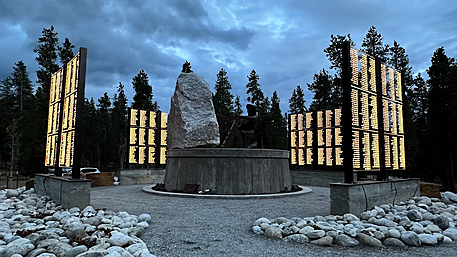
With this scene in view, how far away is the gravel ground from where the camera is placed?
12.9 feet

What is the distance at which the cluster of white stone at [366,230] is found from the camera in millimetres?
4332

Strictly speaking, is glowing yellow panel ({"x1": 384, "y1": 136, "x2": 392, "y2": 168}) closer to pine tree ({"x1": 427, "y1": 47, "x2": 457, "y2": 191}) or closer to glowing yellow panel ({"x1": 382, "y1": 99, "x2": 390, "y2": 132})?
glowing yellow panel ({"x1": 382, "y1": 99, "x2": 390, "y2": 132})

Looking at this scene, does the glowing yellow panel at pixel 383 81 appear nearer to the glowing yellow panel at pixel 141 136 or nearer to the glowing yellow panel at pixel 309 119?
the glowing yellow panel at pixel 309 119

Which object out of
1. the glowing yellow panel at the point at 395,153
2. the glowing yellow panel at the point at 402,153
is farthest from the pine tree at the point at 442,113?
the glowing yellow panel at the point at 395,153

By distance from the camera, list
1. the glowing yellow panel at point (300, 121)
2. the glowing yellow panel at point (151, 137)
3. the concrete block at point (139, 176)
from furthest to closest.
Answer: the glowing yellow panel at point (151, 137) → the glowing yellow panel at point (300, 121) → the concrete block at point (139, 176)

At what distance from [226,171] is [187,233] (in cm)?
482

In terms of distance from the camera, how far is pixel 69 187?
6.57 m

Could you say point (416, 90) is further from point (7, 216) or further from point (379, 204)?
point (7, 216)

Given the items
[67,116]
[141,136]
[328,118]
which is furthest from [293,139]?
[67,116]

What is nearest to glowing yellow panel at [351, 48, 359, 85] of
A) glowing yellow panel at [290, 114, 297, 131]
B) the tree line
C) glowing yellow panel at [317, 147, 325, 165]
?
glowing yellow panel at [317, 147, 325, 165]

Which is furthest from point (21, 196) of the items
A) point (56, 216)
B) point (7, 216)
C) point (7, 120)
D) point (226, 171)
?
point (7, 120)

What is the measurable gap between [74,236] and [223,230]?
2.25 meters

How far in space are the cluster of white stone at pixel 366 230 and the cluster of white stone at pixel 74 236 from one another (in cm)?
202

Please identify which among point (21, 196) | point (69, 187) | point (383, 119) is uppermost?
point (383, 119)
